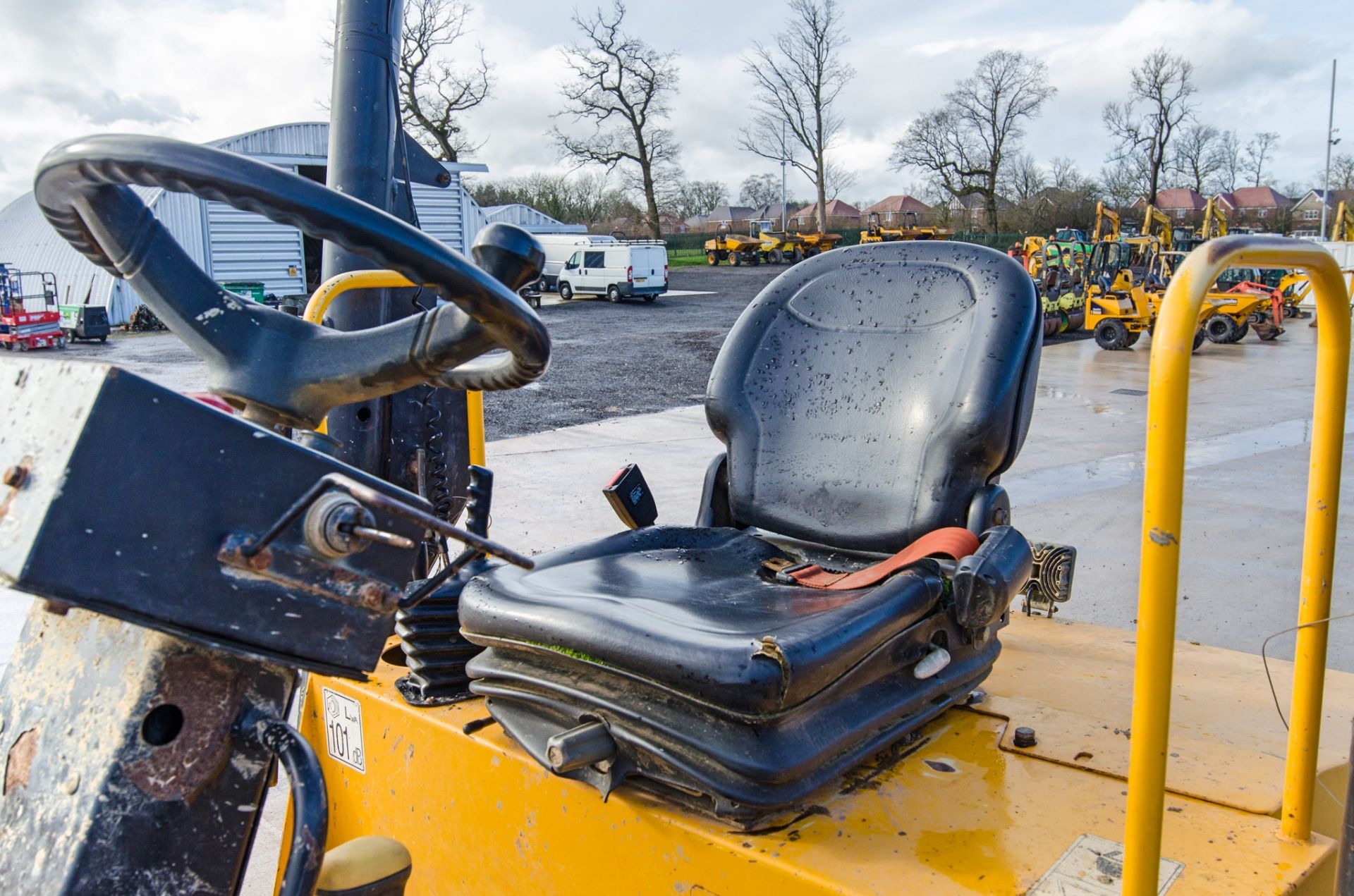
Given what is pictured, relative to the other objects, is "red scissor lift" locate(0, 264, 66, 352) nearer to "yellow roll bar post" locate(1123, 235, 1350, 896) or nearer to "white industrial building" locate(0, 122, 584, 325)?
"white industrial building" locate(0, 122, 584, 325)

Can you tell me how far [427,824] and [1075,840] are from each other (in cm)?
104

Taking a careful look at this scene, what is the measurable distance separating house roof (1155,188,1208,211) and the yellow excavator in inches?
2672

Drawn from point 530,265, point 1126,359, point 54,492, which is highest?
point 530,265

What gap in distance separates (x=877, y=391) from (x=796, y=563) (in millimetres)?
→ 392

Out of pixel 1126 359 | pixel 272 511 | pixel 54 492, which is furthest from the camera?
pixel 1126 359

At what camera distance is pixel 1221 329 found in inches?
666

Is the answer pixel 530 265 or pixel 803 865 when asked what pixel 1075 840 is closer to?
pixel 803 865

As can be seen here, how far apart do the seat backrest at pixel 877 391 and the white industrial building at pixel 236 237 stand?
21465 mm

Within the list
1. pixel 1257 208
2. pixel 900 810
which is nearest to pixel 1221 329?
pixel 900 810

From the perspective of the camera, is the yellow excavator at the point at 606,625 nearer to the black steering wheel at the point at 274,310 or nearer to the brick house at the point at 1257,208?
the black steering wheel at the point at 274,310

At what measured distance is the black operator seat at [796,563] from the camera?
4.82ft

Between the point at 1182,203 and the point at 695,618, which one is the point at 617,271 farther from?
the point at 1182,203

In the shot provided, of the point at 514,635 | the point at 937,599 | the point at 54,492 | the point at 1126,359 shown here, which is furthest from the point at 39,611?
the point at 1126,359

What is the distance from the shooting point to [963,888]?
1340mm
